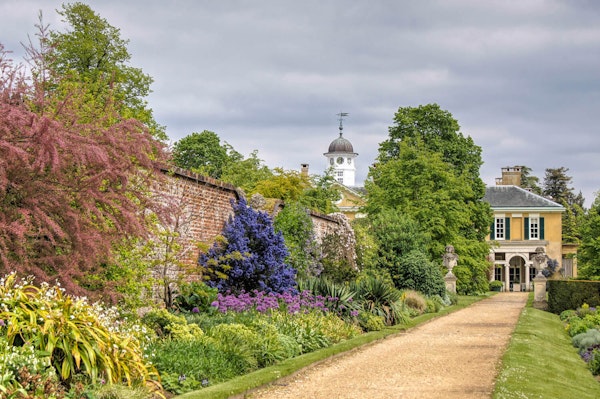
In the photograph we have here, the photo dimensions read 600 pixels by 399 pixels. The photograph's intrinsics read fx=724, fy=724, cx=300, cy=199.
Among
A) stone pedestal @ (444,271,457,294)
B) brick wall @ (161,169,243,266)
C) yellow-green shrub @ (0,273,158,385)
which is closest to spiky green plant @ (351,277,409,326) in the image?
brick wall @ (161,169,243,266)

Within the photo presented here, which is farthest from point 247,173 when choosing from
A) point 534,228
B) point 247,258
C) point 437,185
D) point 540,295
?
point 534,228

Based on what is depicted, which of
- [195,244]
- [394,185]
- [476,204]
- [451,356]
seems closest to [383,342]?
[451,356]

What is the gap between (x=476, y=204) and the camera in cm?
4022

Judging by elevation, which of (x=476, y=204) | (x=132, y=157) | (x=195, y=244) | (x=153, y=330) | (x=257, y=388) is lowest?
(x=257, y=388)

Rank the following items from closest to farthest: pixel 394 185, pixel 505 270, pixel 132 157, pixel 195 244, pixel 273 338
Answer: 1. pixel 132 157
2. pixel 273 338
3. pixel 195 244
4. pixel 394 185
5. pixel 505 270

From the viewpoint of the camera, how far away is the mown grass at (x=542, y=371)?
889 cm

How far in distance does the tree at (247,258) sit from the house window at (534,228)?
44.4m

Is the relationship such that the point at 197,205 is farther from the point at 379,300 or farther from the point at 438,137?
the point at 438,137

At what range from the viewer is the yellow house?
181ft

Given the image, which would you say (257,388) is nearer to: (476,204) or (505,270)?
(476,204)

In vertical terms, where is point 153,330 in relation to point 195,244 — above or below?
below

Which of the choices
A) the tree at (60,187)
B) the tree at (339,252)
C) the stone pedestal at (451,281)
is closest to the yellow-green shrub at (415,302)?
the tree at (339,252)

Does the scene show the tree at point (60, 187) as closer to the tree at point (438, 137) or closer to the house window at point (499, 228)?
the tree at point (438, 137)

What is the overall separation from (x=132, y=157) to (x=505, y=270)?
5029 centimetres
